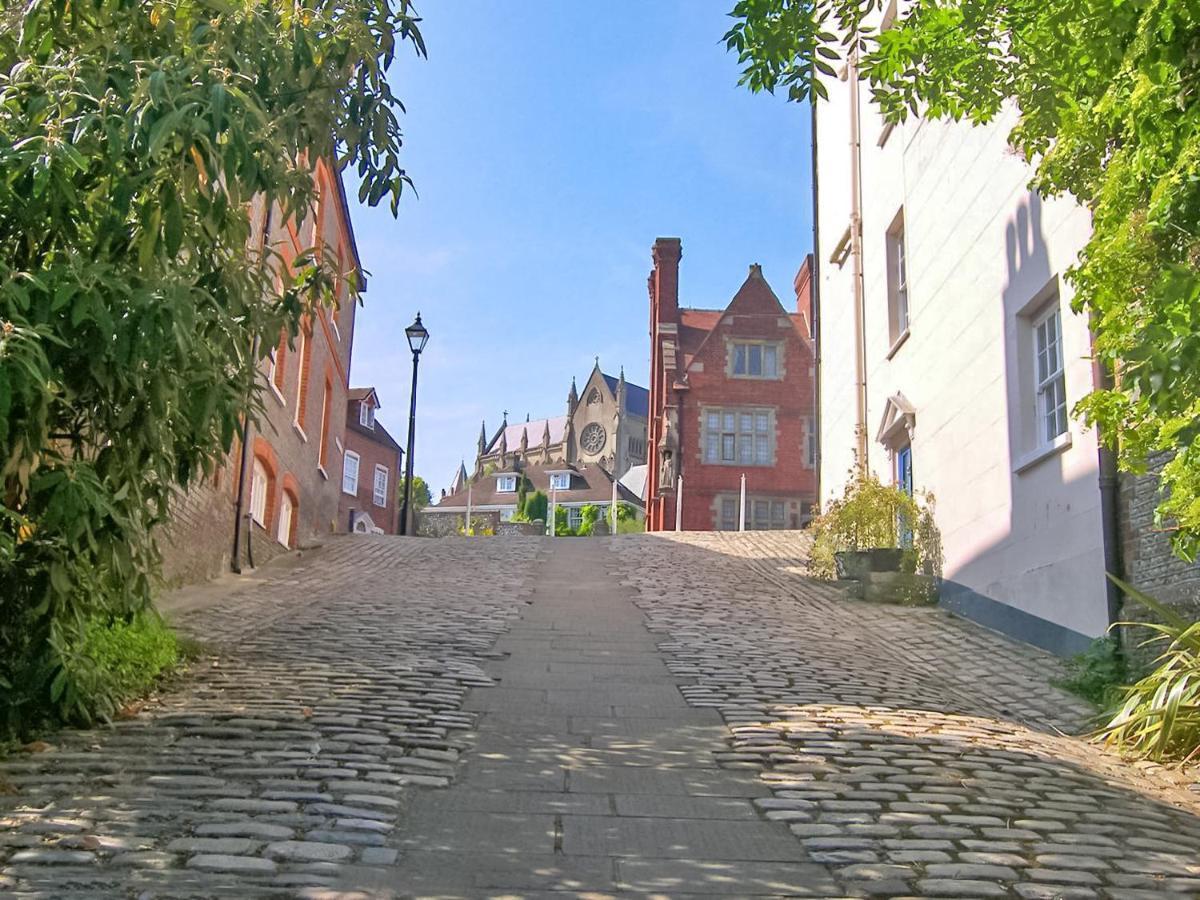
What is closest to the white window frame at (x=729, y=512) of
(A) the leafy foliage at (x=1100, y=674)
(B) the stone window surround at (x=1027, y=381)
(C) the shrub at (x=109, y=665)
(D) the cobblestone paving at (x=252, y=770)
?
(B) the stone window surround at (x=1027, y=381)

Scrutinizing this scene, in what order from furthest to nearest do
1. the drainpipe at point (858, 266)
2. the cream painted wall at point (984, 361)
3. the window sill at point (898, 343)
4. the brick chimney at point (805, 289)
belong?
the brick chimney at point (805, 289) → the drainpipe at point (858, 266) → the window sill at point (898, 343) → the cream painted wall at point (984, 361)

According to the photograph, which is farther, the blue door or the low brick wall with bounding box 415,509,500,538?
the low brick wall with bounding box 415,509,500,538

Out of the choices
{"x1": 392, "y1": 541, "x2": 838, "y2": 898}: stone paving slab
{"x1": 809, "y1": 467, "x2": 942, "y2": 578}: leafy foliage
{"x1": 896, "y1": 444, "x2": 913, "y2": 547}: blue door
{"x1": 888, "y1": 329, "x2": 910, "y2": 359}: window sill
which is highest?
{"x1": 888, "y1": 329, "x2": 910, "y2": 359}: window sill

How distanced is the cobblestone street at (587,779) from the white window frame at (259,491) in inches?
281

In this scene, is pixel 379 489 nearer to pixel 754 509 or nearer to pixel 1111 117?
pixel 754 509

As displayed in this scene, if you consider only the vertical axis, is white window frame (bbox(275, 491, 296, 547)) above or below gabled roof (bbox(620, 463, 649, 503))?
below

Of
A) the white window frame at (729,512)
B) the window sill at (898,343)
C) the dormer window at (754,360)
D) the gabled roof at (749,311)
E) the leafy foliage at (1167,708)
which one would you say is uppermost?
the gabled roof at (749,311)

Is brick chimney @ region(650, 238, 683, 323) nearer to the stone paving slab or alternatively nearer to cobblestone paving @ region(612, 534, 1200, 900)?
cobblestone paving @ region(612, 534, 1200, 900)

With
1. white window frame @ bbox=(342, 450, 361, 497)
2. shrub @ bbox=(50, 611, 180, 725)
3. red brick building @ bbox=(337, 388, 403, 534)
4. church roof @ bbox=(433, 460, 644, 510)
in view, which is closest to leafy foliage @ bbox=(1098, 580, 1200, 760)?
shrub @ bbox=(50, 611, 180, 725)

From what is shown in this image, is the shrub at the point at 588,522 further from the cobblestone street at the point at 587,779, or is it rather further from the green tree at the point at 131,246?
the green tree at the point at 131,246

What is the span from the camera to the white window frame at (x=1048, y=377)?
1162cm

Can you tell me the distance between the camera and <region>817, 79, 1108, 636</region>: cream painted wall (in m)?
10.9

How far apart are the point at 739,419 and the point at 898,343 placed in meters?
29.0

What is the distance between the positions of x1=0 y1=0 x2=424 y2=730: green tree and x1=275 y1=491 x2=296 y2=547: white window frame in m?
13.8
